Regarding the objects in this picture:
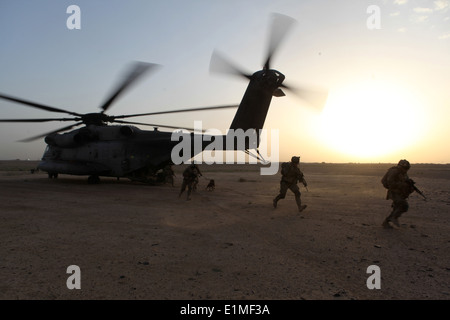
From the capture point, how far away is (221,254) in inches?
196

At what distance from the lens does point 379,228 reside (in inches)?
267

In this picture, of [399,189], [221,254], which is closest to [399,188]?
[399,189]

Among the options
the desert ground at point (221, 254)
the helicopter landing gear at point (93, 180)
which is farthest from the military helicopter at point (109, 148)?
the desert ground at point (221, 254)

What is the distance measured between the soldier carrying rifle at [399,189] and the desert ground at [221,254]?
376 millimetres

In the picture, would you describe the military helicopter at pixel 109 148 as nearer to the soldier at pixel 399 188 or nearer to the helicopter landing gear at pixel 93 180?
the helicopter landing gear at pixel 93 180

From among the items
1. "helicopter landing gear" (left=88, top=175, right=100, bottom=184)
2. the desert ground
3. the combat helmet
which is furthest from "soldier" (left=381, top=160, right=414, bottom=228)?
"helicopter landing gear" (left=88, top=175, right=100, bottom=184)

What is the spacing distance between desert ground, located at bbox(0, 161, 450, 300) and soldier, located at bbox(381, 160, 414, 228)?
374 millimetres

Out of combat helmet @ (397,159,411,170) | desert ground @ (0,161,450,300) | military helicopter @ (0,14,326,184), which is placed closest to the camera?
desert ground @ (0,161,450,300)

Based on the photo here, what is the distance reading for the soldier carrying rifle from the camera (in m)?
6.67

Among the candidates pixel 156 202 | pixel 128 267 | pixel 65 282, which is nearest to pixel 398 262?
pixel 128 267

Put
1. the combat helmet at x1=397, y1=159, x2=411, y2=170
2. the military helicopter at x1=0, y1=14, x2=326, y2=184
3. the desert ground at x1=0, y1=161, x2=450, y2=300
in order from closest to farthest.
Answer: the desert ground at x1=0, y1=161, x2=450, y2=300, the combat helmet at x1=397, y1=159, x2=411, y2=170, the military helicopter at x1=0, y1=14, x2=326, y2=184

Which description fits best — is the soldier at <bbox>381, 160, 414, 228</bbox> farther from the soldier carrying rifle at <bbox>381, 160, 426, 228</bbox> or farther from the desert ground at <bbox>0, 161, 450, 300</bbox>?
the desert ground at <bbox>0, 161, 450, 300</bbox>
